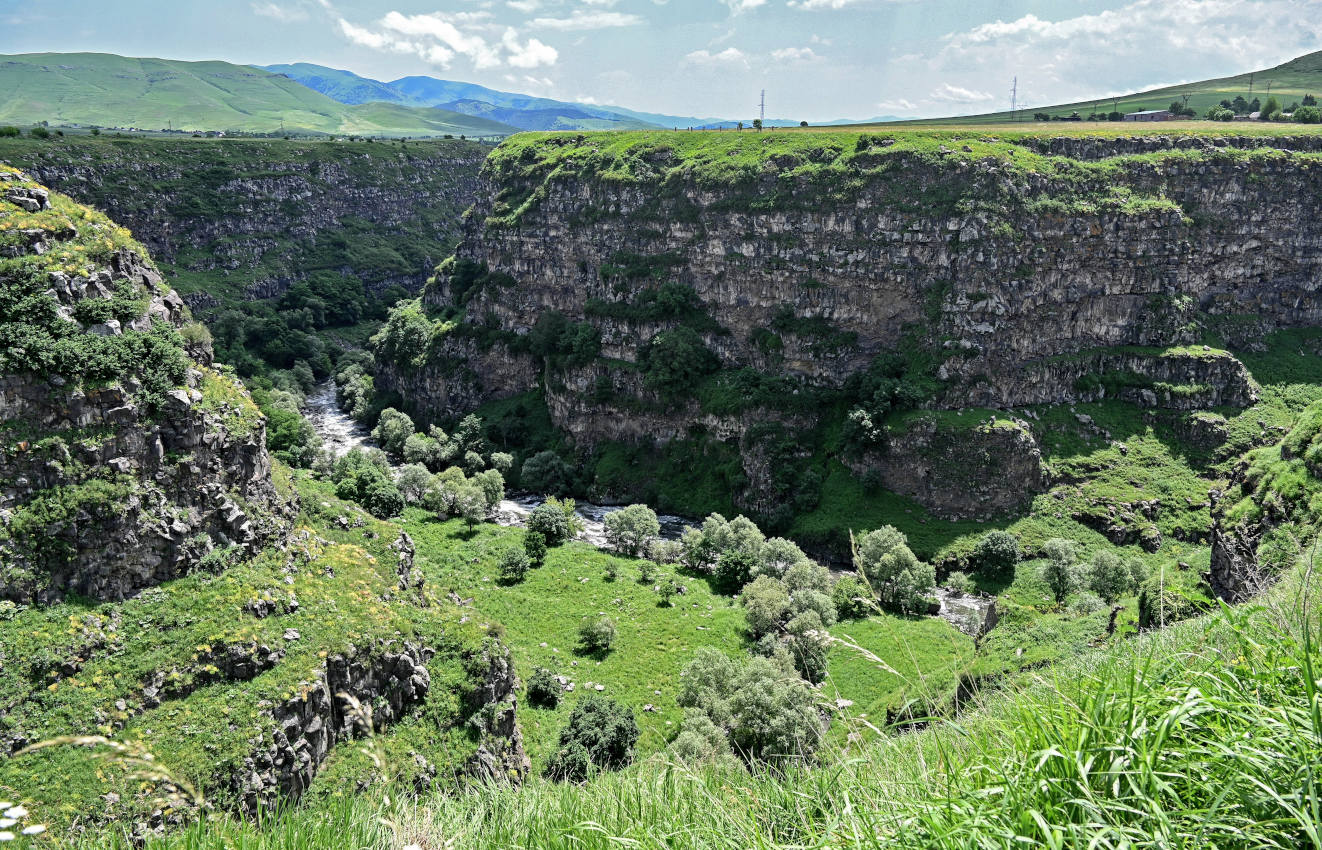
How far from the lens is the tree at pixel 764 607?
5094 centimetres

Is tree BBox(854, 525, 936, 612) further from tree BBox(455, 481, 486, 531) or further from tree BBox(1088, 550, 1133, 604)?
tree BBox(455, 481, 486, 531)

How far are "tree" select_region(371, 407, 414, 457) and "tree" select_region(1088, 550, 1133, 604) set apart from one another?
70328mm

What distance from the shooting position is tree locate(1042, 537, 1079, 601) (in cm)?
5500

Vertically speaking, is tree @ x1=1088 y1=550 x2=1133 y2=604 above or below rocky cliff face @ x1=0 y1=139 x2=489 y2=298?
below

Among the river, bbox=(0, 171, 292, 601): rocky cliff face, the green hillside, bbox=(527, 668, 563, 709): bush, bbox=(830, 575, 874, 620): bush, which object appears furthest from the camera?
the green hillside

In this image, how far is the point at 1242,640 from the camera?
6469mm

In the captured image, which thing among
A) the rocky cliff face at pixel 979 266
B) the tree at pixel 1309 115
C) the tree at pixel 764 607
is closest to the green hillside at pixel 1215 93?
the tree at pixel 1309 115

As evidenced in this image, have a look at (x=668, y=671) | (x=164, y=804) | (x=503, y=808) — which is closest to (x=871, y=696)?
(x=668, y=671)

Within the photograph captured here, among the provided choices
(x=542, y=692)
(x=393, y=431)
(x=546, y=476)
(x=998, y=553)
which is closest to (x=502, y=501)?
(x=546, y=476)

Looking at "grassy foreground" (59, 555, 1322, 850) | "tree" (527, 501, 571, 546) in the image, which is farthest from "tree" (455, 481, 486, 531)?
"grassy foreground" (59, 555, 1322, 850)

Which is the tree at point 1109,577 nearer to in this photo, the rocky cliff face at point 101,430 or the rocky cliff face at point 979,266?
the rocky cliff face at point 979,266

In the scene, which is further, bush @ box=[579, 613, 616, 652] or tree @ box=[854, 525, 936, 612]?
tree @ box=[854, 525, 936, 612]

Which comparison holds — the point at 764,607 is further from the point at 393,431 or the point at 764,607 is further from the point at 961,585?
the point at 393,431

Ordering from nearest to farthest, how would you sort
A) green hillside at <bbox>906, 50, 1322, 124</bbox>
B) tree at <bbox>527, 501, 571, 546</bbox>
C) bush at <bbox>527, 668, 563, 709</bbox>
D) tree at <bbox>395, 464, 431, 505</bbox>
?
bush at <bbox>527, 668, 563, 709</bbox> < tree at <bbox>527, 501, 571, 546</bbox> < tree at <bbox>395, 464, 431, 505</bbox> < green hillside at <bbox>906, 50, 1322, 124</bbox>
